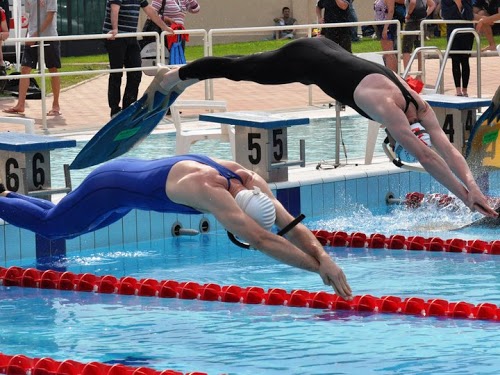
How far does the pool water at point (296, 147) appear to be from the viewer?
414 inches

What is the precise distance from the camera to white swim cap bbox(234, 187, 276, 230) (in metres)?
5.38

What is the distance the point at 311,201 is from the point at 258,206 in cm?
388

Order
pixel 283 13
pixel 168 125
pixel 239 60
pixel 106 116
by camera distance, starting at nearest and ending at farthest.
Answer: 1. pixel 239 60
2. pixel 168 125
3. pixel 106 116
4. pixel 283 13

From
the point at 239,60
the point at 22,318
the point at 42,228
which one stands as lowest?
the point at 22,318

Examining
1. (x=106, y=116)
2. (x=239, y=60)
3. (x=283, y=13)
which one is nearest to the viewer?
(x=239, y=60)

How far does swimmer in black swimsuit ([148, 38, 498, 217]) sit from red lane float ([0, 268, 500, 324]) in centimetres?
52

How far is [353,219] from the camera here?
29.8 feet

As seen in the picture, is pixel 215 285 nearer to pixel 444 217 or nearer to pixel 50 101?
pixel 444 217

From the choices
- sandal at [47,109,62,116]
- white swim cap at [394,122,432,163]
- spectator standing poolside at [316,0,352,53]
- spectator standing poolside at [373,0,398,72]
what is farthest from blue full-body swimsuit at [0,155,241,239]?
spectator standing poolside at [373,0,398,72]

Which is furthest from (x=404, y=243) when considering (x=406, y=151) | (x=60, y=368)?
(x=60, y=368)

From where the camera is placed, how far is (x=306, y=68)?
6957 mm

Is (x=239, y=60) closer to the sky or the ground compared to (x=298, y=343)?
closer to the sky

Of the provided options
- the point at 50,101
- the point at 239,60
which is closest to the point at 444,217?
the point at 239,60

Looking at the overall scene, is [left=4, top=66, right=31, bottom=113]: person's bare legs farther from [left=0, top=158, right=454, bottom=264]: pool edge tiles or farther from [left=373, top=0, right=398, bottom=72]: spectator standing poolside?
[left=373, top=0, right=398, bottom=72]: spectator standing poolside
